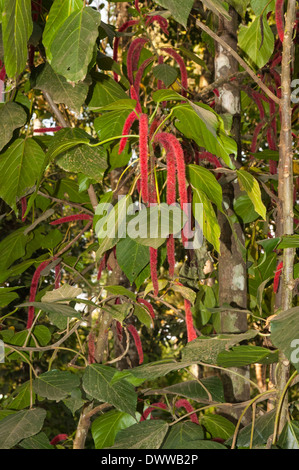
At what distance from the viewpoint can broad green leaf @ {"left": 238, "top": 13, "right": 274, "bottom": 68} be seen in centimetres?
92

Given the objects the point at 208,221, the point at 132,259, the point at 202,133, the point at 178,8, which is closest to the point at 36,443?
the point at 132,259

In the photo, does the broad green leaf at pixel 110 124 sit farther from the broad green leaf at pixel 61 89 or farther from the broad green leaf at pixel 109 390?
the broad green leaf at pixel 109 390

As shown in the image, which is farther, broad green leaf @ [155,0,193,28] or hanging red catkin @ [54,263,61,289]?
hanging red catkin @ [54,263,61,289]

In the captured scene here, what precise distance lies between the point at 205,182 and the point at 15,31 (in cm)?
33

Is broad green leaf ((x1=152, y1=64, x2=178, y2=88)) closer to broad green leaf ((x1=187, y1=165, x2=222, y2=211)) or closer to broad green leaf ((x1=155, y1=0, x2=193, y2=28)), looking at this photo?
broad green leaf ((x1=187, y1=165, x2=222, y2=211))

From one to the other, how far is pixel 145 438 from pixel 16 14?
52 cm

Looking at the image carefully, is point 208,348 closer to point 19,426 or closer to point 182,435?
point 182,435

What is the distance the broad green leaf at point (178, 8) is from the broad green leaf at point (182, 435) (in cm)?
50

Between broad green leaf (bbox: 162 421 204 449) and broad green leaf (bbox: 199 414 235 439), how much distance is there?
5.5 inches

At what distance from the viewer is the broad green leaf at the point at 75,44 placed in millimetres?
646

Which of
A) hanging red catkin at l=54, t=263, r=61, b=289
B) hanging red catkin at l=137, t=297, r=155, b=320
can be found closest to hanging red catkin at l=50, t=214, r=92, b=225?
hanging red catkin at l=54, t=263, r=61, b=289

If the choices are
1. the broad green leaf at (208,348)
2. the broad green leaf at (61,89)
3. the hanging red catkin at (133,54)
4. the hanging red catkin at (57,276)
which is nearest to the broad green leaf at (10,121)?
the broad green leaf at (61,89)

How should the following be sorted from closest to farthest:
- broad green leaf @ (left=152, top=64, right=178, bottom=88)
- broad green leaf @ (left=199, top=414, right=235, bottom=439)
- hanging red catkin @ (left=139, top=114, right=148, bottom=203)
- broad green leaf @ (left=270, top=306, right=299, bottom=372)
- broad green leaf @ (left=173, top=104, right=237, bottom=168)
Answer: broad green leaf @ (left=270, top=306, right=299, bottom=372), hanging red catkin @ (left=139, top=114, right=148, bottom=203), broad green leaf @ (left=173, top=104, right=237, bottom=168), broad green leaf @ (left=199, top=414, right=235, bottom=439), broad green leaf @ (left=152, top=64, right=178, bottom=88)
